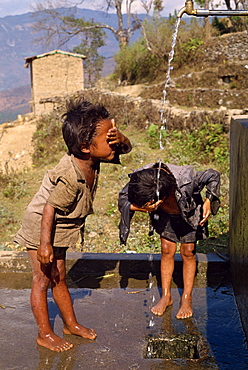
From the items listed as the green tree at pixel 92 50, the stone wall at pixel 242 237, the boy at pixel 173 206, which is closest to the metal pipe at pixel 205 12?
the stone wall at pixel 242 237

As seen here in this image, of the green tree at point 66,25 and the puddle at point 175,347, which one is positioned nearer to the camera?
the puddle at point 175,347

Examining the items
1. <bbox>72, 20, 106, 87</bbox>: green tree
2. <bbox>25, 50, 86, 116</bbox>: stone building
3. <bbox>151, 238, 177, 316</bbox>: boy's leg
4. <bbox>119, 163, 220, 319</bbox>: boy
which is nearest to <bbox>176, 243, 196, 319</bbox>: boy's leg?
<bbox>119, 163, 220, 319</bbox>: boy

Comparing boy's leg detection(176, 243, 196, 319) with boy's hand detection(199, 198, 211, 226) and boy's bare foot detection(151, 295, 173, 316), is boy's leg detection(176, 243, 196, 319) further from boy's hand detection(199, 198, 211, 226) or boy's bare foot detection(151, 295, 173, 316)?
boy's hand detection(199, 198, 211, 226)

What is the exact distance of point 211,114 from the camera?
10.6 m

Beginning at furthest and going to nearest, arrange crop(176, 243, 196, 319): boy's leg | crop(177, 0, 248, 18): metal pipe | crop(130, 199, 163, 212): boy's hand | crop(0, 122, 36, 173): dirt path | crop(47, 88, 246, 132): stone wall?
crop(0, 122, 36, 173): dirt path
crop(47, 88, 246, 132): stone wall
crop(176, 243, 196, 319): boy's leg
crop(130, 199, 163, 212): boy's hand
crop(177, 0, 248, 18): metal pipe

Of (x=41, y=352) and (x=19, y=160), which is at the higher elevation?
(x=41, y=352)

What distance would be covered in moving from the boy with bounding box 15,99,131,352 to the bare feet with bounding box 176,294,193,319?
631mm

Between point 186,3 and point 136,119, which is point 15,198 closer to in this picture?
point 136,119

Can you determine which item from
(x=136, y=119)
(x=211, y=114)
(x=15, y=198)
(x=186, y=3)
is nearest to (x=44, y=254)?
(x=186, y=3)

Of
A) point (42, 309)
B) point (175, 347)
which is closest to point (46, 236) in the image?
point (42, 309)

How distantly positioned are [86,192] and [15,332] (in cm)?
105

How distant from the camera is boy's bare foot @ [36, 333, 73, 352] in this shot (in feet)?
8.32

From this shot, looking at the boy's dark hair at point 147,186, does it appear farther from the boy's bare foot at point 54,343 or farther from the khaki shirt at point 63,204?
the boy's bare foot at point 54,343

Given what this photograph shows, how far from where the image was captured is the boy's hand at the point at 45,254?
8.00 ft
